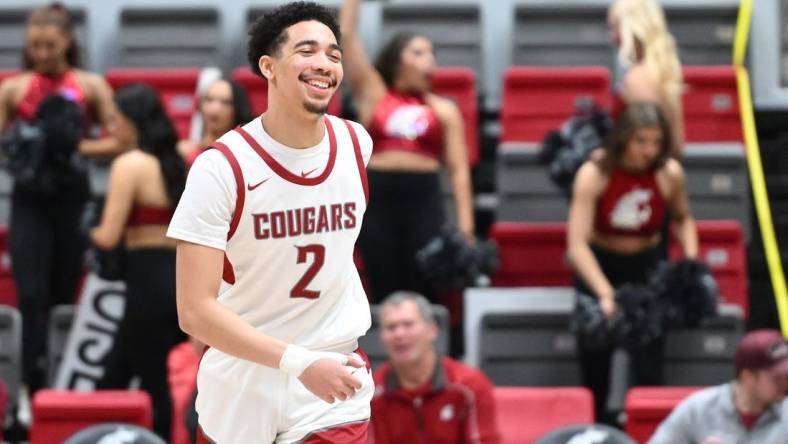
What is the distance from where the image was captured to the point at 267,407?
121 inches

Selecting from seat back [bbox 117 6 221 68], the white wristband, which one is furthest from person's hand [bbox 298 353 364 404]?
seat back [bbox 117 6 221 68]

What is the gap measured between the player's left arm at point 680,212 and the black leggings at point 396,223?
33.4 inches

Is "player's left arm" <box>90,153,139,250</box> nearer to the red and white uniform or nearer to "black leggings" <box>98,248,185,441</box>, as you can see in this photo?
"black leggings" <box>98,248,185,441</box>

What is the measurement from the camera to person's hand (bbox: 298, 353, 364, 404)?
9.36 ft

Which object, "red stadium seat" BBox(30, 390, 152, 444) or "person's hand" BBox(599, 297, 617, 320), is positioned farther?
"person's hand" BBox(599, 297, 617, 320)

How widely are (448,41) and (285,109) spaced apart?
483cm

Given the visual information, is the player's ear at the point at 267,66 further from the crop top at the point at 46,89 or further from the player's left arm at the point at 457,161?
the crop top at the point at 46,89

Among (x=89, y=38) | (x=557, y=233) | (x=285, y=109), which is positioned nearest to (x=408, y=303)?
(x=557, y=233)

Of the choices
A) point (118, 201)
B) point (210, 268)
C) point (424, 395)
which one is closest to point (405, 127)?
point (118, 201)

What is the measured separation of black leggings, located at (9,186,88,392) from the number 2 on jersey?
324cm

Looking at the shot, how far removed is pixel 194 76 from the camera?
745 centimetres

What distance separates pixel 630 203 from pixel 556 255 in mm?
991

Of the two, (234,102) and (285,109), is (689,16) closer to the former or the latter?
(234,102)

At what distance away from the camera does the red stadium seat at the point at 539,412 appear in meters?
5.25
